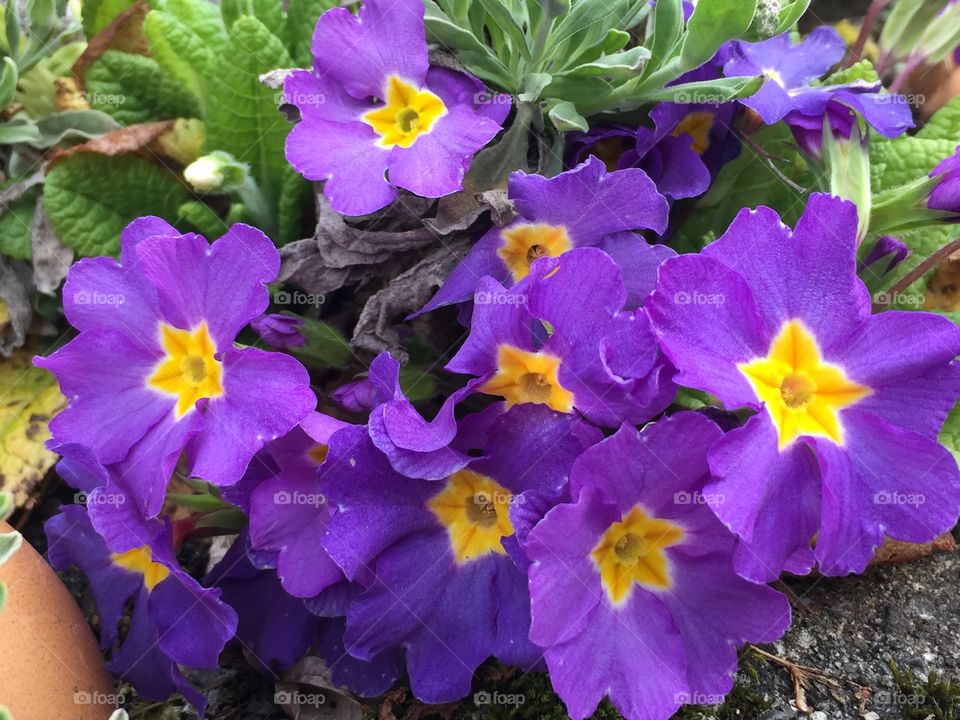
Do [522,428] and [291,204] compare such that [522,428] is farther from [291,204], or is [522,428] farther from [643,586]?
[291,204]

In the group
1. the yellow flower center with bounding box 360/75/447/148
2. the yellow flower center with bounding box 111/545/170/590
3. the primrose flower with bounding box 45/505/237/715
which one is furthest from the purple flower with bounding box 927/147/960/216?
the yellow flower center with bounding box 111/545/170/590

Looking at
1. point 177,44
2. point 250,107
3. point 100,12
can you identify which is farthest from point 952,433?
point 100,12

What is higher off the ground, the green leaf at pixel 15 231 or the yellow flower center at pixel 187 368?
the yellow flower center at pixel 187 368

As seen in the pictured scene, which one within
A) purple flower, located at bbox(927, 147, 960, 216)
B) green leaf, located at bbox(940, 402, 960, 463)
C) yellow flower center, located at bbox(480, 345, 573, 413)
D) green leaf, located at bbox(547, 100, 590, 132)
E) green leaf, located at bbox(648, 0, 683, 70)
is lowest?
green leaf, located at bbox(940, 402, 960, 463)

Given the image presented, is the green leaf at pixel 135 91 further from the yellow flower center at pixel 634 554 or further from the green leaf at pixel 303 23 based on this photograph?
the yellow flower center at pixel 634 554

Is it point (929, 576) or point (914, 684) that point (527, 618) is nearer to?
point (914, 684)

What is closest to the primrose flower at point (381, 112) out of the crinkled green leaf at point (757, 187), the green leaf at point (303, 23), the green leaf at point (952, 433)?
the green leaf at point (303, 23)

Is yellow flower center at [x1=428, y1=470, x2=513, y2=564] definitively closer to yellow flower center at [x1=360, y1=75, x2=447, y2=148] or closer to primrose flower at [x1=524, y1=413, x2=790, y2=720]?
primrose flower at [x1=524, y1=413, x2=790, y2=720]
